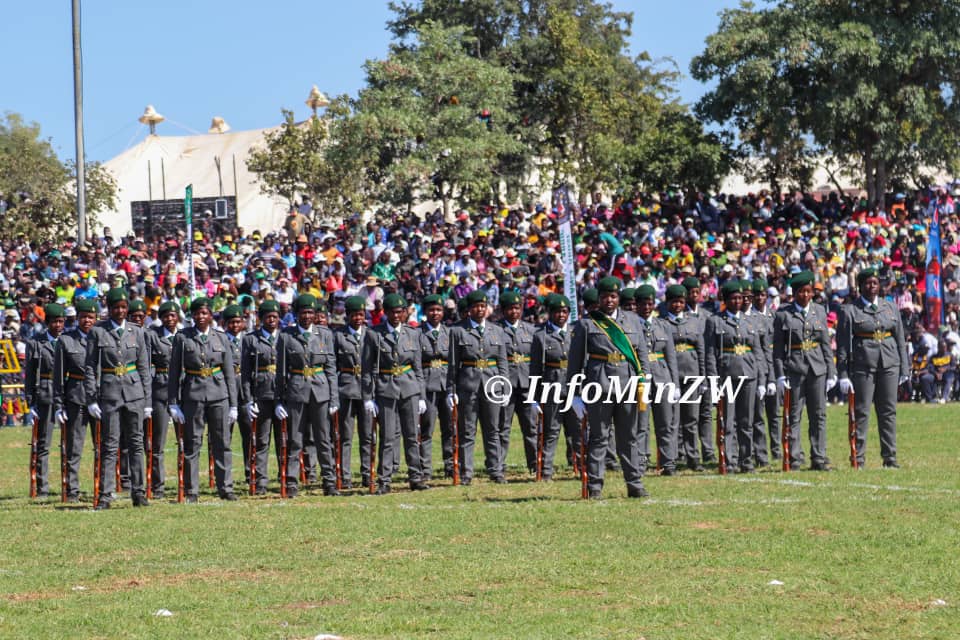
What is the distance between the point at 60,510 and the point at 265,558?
467 cm

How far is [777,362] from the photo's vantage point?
1762 centimetres

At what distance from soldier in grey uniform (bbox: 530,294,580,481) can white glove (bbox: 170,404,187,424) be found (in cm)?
405

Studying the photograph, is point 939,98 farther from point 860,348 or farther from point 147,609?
point 147,609

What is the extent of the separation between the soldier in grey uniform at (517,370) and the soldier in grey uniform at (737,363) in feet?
7.17

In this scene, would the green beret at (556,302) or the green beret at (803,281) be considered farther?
the green beret at (556,302)

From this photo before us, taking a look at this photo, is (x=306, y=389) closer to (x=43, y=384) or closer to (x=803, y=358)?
(x=43, y=384)

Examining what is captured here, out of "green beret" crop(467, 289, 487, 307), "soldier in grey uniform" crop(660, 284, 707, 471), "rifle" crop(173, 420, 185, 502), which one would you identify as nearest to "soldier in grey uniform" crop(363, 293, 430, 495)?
"green beret" crop(467, 289, 487, 307)

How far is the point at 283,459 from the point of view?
672 inches

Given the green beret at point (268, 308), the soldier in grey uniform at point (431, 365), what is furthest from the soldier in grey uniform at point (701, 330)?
the green beret at point (268, 308)

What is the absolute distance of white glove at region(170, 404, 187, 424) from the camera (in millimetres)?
16172

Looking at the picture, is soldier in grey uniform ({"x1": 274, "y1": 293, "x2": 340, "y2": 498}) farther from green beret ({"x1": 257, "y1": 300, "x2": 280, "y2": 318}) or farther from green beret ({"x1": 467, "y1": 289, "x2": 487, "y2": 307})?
green beret ({"x1": 467, "y1": 289, "x2": 487, "y2": 307})

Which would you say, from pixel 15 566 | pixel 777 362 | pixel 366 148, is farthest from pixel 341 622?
pixel 366 148

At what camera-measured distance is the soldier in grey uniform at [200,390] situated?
16281 millimetres

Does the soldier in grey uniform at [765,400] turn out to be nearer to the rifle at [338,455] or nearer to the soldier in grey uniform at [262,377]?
the rifle at [338,455]
